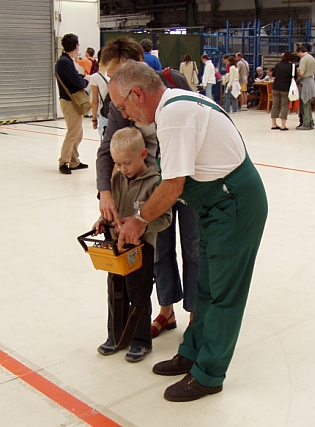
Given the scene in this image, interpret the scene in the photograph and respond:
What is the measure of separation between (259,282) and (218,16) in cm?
2677

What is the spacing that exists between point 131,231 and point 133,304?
506 mm

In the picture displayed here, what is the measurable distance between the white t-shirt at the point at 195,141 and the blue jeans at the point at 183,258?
658 millimetres

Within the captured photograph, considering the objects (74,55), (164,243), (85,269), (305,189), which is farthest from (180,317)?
(74,55)

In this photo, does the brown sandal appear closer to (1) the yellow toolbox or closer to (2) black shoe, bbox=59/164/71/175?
(1) the yellow toolbox

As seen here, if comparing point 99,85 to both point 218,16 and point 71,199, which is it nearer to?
point 71,199

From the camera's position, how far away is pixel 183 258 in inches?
116

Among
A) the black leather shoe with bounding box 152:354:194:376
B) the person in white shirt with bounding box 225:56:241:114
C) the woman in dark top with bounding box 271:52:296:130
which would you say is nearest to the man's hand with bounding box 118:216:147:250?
the black leather shoe with bounding box 152:354:194:376

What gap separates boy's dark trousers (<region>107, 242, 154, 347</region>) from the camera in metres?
2.72

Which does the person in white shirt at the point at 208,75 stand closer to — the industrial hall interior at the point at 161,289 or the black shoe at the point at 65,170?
the black shoe at the point at 65,170

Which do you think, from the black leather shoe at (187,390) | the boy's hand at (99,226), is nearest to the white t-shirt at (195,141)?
the boy's hand at (99,226)

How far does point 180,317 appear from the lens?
3.31 meters

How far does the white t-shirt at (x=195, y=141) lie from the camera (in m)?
2.08

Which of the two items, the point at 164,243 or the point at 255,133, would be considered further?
the point at 255,133

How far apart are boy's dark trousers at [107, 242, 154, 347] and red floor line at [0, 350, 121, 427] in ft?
1.35
